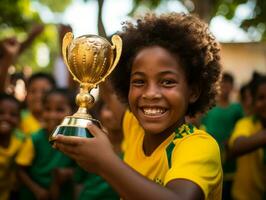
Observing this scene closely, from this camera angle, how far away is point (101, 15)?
12.3ft

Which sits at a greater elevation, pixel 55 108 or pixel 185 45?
pixel 185 45

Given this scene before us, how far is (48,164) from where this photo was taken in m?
4.56

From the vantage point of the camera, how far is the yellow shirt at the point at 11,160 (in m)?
4.44

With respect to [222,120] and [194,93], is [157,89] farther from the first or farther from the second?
[222,120]

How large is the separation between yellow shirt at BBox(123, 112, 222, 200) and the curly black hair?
0.86 feet

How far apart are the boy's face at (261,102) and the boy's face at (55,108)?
162 cm

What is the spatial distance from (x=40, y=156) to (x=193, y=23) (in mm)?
2588

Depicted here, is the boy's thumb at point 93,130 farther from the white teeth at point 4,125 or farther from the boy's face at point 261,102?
the white teeth at point 4,125

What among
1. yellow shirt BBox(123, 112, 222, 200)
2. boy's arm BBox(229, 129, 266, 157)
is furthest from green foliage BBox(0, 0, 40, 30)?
yellow shirt BBox(123, 112, 222, 200)

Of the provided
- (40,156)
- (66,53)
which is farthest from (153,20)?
(40,156)

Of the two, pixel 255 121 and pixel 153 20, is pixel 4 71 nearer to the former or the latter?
pixel 255 121

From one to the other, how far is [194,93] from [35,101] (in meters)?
3.76

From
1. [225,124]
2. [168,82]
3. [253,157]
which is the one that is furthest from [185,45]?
[225,124]

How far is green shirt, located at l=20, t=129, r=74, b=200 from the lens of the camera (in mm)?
4500
